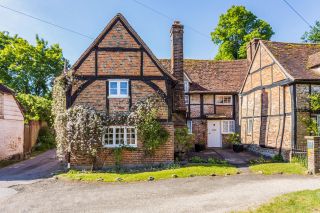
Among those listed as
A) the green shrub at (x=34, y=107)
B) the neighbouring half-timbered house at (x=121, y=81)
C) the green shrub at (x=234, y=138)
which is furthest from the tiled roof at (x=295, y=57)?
the green shrub at (x=34, y=107)

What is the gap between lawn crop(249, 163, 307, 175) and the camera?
13.4 m

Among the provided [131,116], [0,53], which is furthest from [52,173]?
[0,53]

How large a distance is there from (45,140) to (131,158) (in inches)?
663

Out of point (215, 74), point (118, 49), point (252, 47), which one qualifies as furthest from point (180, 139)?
point (252, 47)

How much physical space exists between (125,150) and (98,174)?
2111 millimetres

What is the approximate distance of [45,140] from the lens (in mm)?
28781

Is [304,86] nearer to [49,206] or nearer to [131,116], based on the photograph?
[131,116]

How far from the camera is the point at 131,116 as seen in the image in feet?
49.4

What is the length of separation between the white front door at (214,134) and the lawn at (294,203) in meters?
15.8

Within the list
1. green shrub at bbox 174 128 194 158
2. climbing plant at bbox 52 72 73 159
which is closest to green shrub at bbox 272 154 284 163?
green shrub at bbox 174 128 194 158

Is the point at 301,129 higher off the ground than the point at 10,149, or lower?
higher

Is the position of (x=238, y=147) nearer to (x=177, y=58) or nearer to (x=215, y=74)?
(x=215, y=74)

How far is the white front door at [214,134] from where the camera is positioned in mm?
25062

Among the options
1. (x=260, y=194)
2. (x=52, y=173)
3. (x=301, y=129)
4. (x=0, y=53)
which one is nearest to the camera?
(x=260, y=194)
